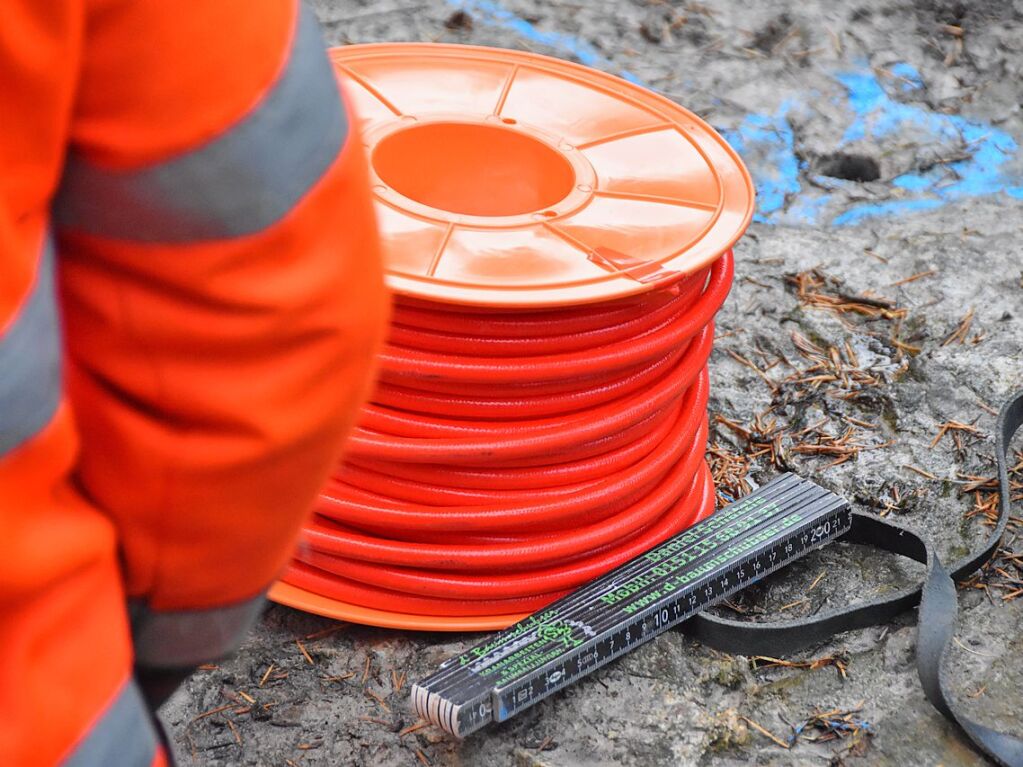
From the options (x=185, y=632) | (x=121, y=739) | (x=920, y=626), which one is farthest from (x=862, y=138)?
(x=121, y=739)

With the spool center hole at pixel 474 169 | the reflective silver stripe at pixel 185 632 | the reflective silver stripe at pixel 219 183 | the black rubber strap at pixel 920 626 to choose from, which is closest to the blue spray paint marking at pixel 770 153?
the spool center hole at pixel 474 169

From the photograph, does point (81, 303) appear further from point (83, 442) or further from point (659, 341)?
point (659, 341)

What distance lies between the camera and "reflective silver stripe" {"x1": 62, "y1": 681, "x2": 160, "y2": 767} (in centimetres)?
101

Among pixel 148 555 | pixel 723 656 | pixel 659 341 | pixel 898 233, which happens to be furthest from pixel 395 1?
pixel 148 555

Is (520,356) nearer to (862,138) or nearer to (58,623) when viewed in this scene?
(58,623)

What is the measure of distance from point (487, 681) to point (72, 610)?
1537 millimetres

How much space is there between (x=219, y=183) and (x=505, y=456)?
1674 mm

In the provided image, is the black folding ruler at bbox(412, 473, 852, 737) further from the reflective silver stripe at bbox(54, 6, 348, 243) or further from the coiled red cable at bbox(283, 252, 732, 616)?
the reflective silver stripe at bbox(54, 6, 348, 243)

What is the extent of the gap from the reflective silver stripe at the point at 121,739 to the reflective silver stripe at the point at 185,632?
8cm

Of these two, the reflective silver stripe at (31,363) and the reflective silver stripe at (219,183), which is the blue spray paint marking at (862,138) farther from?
the reflective silver stripe at (31,363)

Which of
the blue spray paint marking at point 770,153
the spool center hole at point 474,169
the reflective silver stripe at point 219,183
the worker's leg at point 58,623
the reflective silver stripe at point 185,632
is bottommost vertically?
the blue spray paint marking at point 770,153

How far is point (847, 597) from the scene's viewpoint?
2.94 meters

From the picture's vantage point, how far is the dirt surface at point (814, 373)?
2520 millimetres

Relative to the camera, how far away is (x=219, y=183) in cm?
94
